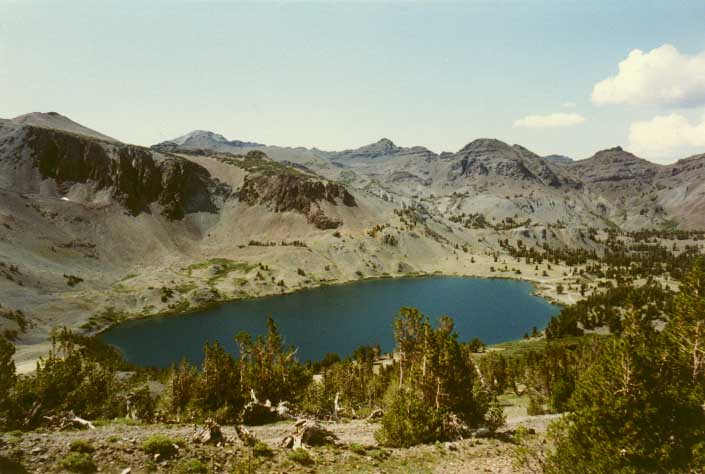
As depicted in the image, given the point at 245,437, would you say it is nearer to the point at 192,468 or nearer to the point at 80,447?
the point at 192,468

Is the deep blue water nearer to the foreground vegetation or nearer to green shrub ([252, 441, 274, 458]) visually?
the foreground vegetation

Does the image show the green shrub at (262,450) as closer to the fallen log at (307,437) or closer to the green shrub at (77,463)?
the fallen log at (307,437)

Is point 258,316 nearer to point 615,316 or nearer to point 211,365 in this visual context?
point 211,365

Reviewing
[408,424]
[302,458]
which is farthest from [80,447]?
[408,424]

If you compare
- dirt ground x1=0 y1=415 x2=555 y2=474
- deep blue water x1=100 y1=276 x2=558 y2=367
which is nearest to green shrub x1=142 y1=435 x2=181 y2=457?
dirt ground x1=0 y1=415 x2=555 y2=474

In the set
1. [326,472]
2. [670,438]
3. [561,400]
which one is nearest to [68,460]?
[326,472]

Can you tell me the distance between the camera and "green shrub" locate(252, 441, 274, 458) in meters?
28.0

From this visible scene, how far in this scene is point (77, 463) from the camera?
78.1ft

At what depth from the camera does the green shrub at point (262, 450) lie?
2797cm

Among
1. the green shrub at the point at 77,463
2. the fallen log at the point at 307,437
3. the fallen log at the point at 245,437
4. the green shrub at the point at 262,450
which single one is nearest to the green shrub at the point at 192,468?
the green shrub at the point at 262,450

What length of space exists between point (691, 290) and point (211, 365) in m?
50.2

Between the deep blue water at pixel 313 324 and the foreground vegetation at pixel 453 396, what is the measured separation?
5534cm

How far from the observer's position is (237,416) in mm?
44688

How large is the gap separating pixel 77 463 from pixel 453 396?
30.4m
